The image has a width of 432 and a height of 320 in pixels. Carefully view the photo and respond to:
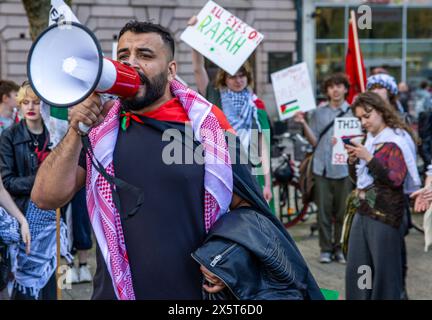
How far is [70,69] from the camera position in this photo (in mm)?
1989

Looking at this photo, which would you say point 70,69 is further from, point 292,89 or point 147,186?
point 292,89

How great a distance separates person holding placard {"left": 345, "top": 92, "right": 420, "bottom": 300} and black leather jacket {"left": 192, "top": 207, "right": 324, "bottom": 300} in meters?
2.16

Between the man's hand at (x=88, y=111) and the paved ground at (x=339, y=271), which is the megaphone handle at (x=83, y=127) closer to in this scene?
the man's hand at (x=88, y=111)

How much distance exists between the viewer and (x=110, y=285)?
7.52 feet

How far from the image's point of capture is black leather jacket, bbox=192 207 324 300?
2.12m

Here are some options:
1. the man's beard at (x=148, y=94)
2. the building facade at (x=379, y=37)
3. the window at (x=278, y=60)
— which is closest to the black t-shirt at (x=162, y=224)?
the man's beard at (x=148, y=94)

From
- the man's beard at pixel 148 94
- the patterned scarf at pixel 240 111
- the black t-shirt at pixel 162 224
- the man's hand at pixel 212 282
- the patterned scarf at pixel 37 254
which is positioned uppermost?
the man's beard at pixel 148 94

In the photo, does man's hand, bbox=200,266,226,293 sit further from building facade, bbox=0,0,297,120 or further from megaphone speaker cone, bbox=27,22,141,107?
building facade, bbox=0,0,297,120

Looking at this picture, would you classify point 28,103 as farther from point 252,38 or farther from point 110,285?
point 110,285

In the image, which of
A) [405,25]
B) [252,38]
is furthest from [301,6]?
[252,38]

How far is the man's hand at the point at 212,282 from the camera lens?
216 centimetres

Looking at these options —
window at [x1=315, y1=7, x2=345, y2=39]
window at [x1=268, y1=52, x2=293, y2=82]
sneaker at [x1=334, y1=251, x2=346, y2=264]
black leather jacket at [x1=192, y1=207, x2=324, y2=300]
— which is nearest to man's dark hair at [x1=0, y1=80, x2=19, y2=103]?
sneaker at [x1=334, y1=251, x2=346, y2=264]

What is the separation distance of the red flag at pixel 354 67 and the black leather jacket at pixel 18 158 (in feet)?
11.0

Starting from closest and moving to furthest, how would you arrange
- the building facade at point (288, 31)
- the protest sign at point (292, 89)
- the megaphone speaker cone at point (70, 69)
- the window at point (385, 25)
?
the megaphone speaker cone at point (70, 69)
the protest sign at point (292, 89)
the building facade at point (288, 31)
the window at point (385, 25)
